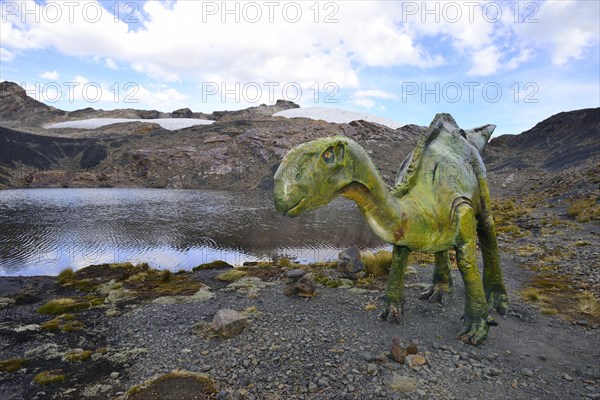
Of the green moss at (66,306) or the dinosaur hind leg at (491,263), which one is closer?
the dinosaur hind leg at (491,263)

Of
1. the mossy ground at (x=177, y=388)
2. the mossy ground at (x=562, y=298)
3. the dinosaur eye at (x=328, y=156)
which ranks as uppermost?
the dinosaur eye at (x=328, y=156)

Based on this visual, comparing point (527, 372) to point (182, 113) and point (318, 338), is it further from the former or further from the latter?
point (182, 113)

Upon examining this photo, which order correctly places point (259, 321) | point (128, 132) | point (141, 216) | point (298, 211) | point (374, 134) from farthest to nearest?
point (128, 132) → point (374, 134) → point (141, 216) → point (259, 321) → point (298, 211)

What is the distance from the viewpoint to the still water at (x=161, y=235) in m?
17.0

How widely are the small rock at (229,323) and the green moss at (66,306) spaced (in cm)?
451

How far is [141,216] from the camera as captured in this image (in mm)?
28922

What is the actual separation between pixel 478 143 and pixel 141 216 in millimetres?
26874

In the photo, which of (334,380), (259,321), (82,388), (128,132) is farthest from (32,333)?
(128,132)

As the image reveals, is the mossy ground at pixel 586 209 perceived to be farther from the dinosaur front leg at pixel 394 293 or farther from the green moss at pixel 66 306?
the green moss at pixel 66 306

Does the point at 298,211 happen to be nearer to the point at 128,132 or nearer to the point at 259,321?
the point at 259,321

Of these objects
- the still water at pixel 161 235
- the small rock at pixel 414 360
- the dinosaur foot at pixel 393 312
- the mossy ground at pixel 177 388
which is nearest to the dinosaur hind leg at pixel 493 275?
the dinosaur foot at pixel 393 312

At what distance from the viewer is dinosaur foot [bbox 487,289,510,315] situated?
725 cm

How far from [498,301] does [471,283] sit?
2052 mm

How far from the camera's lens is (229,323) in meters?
6.77
